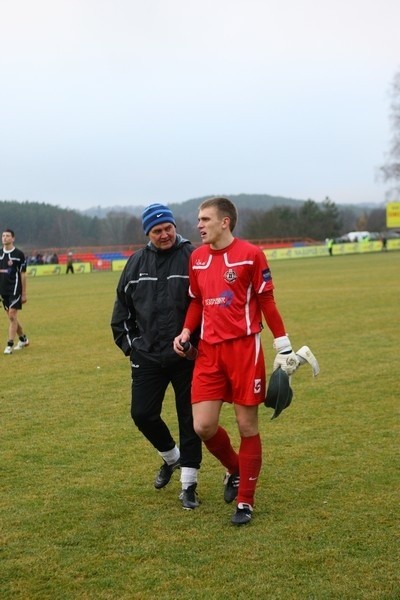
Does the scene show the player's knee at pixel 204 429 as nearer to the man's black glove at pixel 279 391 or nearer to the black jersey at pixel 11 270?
the man's black glove at pixel 279 391

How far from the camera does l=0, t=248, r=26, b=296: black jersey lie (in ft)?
46.2

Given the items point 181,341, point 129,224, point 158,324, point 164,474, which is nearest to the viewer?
point 181,341

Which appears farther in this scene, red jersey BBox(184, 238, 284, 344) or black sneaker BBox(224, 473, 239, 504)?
black sneaker BBox(224, 473, 239, 504)

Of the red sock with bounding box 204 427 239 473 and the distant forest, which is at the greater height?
the distant forest

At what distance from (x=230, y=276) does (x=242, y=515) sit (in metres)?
1.56

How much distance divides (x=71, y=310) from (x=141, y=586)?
1901 centimetres

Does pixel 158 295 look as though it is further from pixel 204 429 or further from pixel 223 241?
pixel 204 429

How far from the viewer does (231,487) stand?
18.2 feet

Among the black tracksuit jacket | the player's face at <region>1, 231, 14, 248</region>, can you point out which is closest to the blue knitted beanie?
the black tracksuit jacket

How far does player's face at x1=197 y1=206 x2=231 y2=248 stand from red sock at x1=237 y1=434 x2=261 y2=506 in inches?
53.3

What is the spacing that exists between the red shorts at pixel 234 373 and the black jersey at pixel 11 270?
953 cm

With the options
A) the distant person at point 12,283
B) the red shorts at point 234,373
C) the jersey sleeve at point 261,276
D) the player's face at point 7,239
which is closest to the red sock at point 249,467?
the red shorts at point 234,373

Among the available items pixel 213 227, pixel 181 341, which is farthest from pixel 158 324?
pixel 213 227

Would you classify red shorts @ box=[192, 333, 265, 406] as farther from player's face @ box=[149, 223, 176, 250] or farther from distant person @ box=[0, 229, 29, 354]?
distant person @ box=[0, 229, 29, 354]
